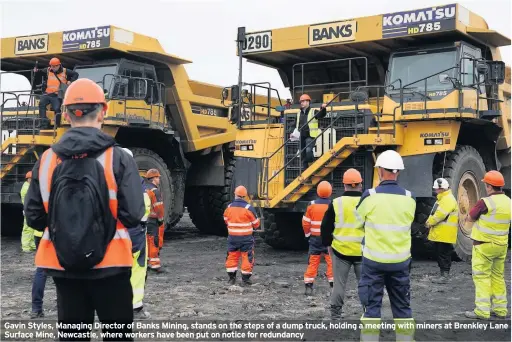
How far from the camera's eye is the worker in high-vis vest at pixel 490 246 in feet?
19.9

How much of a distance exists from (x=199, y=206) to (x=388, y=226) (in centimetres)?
964

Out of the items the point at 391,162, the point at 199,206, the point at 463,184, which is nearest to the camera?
the point at 391,162

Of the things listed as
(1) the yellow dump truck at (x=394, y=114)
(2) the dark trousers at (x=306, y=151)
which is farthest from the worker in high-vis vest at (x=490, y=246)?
(2) the dark trousers at (x=306, y=151)

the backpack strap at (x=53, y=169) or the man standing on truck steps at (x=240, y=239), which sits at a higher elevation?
the backpack strap at (x=53, y=169)

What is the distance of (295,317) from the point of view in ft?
19.6

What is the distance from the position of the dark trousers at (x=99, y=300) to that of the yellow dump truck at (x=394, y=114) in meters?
6.57

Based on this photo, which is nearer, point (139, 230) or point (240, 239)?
point (139, 230)

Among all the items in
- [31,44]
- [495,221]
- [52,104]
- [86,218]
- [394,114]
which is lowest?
[495,221]

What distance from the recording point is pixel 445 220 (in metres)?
8.42

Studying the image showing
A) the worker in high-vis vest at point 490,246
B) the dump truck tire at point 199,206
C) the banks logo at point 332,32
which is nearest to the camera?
the worker in high-vis vest at point 490,246

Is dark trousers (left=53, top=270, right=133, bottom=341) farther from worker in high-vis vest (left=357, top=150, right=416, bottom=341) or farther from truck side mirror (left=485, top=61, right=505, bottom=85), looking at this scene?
truck side mirror (left=485, top=61, right=505, bottom=85)

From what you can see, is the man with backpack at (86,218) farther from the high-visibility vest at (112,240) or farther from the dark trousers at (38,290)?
the dark trousers at (38,290)

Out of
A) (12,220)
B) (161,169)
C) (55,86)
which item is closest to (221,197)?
(161,169)

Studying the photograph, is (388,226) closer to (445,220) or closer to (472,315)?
(472,315)
